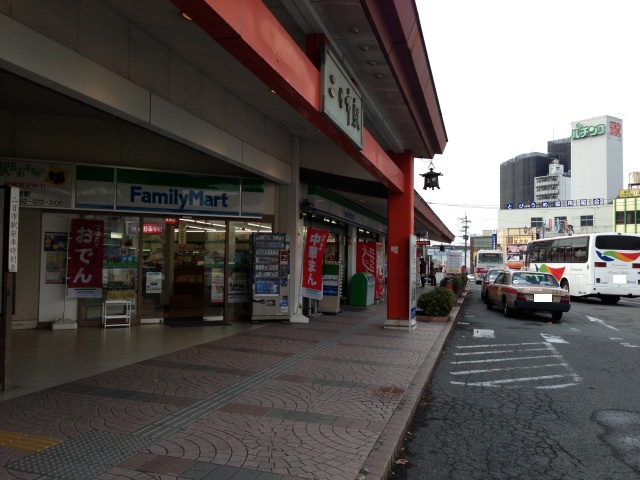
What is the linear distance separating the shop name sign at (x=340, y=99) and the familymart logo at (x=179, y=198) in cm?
555

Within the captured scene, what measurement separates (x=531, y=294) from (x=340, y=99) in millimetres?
11152

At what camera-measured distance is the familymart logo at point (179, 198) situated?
1105cm

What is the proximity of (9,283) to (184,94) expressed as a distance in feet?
12.2

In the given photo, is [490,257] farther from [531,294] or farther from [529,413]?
[529,413]

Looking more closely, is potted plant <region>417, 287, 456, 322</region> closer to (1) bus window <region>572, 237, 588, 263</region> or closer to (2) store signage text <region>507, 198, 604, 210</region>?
(1) bus window <region>572, 237, 588, 263</region>

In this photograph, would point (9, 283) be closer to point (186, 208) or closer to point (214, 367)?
point (214, 367)

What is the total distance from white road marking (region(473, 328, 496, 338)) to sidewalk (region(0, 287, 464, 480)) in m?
4.27

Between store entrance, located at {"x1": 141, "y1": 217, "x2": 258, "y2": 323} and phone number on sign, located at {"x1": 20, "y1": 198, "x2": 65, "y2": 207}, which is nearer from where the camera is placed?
phone number on sign, located at {"x1": 20, "y1": 198, "x2": 65, "y2": 207}

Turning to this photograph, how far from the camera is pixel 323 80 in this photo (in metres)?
5.94

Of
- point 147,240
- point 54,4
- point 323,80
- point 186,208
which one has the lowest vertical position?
point 147,240

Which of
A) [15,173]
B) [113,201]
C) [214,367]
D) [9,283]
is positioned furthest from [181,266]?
[9,283]

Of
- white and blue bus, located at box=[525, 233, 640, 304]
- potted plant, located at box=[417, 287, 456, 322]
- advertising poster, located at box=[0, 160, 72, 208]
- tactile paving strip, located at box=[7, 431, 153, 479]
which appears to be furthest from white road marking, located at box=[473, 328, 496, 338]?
white and blue bus, located at box=[525, 233, 640, 304]

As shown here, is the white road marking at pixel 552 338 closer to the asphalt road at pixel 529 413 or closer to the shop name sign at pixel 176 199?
the asphalt road at pixel 529 413

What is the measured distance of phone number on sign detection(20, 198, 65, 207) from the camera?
9.98m
